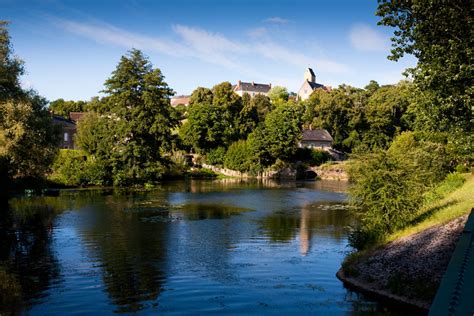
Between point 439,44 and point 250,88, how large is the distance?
6318 inches

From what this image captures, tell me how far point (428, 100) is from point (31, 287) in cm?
2315

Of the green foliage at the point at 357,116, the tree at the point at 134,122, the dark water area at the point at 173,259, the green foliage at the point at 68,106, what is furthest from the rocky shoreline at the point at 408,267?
the green foliage at the point at 68,106

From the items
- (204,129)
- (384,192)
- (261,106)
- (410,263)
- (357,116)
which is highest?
(261,106)

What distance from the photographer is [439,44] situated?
69.0 ft

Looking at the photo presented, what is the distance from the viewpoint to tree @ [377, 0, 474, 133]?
18797 mm

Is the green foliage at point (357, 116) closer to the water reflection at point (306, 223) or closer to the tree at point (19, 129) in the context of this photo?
the water reflection at point (306, 223)

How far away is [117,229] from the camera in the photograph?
33.1 meters

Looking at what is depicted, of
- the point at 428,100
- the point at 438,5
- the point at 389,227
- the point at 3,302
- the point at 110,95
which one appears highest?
the point at 110,95

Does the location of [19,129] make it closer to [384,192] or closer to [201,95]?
[384,192]

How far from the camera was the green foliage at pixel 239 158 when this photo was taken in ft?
299

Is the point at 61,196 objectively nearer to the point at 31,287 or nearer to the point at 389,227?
the point at 31,287

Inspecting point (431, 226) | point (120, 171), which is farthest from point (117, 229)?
point (120, 171)

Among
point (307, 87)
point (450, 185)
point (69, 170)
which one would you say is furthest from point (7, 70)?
point (307, 87)

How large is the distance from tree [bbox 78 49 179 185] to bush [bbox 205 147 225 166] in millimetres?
25193
